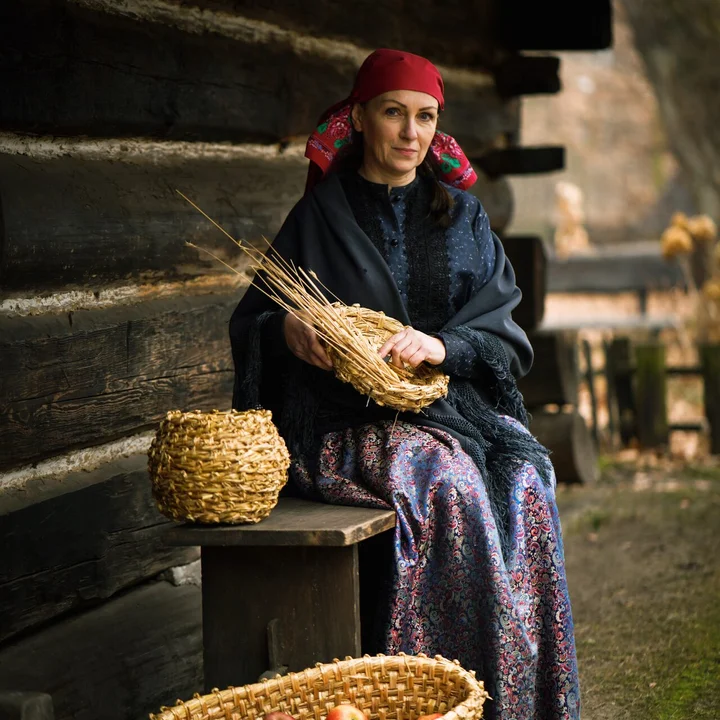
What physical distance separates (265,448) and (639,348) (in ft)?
19.7

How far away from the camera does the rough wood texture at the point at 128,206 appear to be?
10.9 ft

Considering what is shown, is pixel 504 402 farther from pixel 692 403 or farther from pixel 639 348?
pixel 692 403

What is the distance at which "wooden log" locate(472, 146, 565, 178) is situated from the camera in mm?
6398

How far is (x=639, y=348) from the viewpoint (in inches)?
339

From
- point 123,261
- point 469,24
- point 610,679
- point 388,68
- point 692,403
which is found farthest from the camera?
point 692,403

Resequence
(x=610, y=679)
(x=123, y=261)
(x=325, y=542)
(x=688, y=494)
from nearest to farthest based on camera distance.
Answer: (x=325, y=542) < (x=123, y=261) < (x=610, y=679) < (x=688, y=494)

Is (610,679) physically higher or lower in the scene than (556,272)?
lower

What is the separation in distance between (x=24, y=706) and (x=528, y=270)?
4.23m

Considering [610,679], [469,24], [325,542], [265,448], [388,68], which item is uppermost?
[469,24]

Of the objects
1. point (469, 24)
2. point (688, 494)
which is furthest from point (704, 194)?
point (469, 24)

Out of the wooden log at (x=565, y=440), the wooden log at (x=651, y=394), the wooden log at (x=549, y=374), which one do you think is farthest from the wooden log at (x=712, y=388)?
the wooden log at (x=549, y=374)

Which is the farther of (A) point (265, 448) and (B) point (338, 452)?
(B) point (338, 452)

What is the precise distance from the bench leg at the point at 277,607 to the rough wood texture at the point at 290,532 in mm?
89

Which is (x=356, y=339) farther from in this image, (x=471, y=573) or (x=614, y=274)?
(x=614, y=274)
